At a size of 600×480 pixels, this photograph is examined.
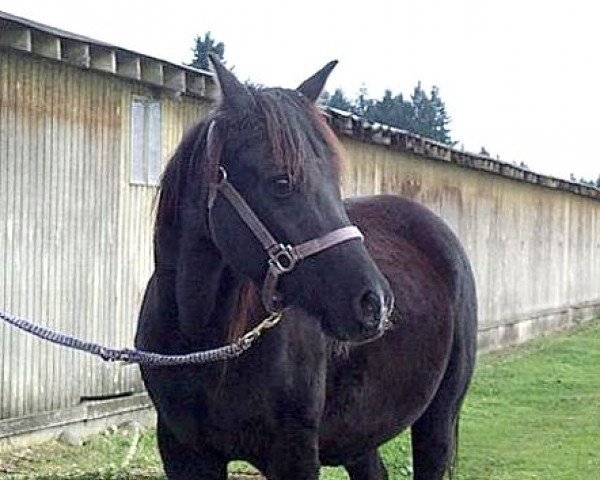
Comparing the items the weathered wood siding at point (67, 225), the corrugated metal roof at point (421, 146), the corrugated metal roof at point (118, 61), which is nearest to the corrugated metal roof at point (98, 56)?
the corrugated metal roof at point (118, 61)

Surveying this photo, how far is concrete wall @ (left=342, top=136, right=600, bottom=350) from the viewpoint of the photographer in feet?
49.8

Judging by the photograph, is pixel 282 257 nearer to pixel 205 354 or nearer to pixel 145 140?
pixel 205 354

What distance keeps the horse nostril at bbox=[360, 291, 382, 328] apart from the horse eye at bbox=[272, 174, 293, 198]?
422 mm

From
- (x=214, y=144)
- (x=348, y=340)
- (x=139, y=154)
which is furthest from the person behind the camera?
(x=139, y=154)

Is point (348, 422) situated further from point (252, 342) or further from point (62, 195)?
point (62, 195)

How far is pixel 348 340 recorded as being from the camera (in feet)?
10.9

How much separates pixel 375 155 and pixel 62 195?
20.2 ft

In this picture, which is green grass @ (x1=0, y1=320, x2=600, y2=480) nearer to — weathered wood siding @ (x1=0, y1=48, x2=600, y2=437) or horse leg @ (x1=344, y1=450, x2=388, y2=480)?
weathered wood siding @ (x1=0, y1=48, x2=600, y2=437)

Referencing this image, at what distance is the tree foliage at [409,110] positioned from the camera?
59750 millimetres

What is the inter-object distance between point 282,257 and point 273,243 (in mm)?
50

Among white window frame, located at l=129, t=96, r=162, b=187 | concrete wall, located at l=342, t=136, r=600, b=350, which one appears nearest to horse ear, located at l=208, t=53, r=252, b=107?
white window frame, located at l=129, t=96, r=162, b=187

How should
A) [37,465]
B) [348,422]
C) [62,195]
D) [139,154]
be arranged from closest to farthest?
[348,422] → [37,465] → [62,195] → [139,154]

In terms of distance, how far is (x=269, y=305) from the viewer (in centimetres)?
349

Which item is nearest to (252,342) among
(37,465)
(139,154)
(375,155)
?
(37,465)
